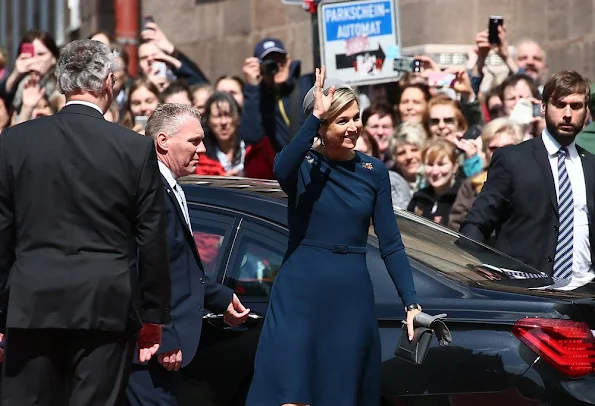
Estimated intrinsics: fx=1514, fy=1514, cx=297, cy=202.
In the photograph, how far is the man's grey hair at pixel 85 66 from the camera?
5.67m

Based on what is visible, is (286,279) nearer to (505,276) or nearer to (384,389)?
(384,389)

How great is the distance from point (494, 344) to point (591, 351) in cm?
41

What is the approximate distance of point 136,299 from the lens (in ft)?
18.3

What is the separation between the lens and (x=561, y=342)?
6.25 metres

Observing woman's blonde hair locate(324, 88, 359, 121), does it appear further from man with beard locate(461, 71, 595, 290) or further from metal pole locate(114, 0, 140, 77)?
metal pole locate(114, 0, 140, 77)

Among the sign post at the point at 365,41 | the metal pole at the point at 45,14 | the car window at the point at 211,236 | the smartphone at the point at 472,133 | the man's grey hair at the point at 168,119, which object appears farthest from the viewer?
the metal pole at the point at 45,14

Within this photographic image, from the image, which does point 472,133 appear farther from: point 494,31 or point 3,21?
point 3,21

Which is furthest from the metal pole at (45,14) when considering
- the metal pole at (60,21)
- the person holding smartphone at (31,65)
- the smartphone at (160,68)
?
the smartphone at (160,68)

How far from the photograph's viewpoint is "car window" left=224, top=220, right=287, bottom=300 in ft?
22.5

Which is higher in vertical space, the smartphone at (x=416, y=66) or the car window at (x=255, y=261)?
the smartphone at (x=416, y=66)

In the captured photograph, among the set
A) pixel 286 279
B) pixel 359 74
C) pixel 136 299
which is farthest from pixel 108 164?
pixel 359 74

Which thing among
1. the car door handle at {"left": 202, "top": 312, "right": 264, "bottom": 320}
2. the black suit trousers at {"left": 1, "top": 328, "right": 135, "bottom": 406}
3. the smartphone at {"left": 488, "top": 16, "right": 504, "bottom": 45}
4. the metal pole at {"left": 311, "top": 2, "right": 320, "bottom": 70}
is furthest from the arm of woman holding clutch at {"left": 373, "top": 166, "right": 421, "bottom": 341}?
the metal pole at {"left": 311, "top": 2, "right": 320, "bottom": 70}

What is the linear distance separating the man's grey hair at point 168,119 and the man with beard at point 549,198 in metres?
2.02

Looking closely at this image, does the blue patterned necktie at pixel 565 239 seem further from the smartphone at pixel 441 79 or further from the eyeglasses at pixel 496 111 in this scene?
the smartphone at pixel 441 79
